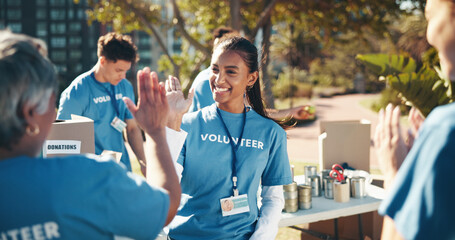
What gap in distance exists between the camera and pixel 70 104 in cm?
348

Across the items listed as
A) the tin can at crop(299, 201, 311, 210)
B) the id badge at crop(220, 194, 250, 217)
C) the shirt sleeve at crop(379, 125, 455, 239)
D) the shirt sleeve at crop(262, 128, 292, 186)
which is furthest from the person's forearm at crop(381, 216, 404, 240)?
the tin can at crop(299, 201, 311, 210)

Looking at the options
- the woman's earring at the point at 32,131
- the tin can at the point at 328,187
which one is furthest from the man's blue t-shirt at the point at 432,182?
the tin can at the point at 328,187

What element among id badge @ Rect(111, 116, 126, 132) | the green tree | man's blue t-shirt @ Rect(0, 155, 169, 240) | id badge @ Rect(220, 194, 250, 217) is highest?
the green tree

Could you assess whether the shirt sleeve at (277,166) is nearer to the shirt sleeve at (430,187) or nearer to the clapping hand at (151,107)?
the clapping hand at (151,107)

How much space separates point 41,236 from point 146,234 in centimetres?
27

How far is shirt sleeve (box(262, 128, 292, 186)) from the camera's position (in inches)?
79.8

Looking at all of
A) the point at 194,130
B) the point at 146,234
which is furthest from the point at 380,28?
the point at 146,234

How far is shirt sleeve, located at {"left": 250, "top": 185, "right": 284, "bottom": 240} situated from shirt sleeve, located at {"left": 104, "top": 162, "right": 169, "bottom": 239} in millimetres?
848

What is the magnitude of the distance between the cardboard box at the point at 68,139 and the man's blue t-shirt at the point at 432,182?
2.00m

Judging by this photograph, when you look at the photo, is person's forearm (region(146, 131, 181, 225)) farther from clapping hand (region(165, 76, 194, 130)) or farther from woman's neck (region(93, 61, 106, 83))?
woman's neck (region(93, 61, 106, 83))

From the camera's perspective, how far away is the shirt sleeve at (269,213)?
1.93m

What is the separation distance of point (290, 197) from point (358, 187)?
26.1 inches

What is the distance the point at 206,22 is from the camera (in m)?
13.4

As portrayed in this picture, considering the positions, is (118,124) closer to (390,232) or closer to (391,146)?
(391,146)
